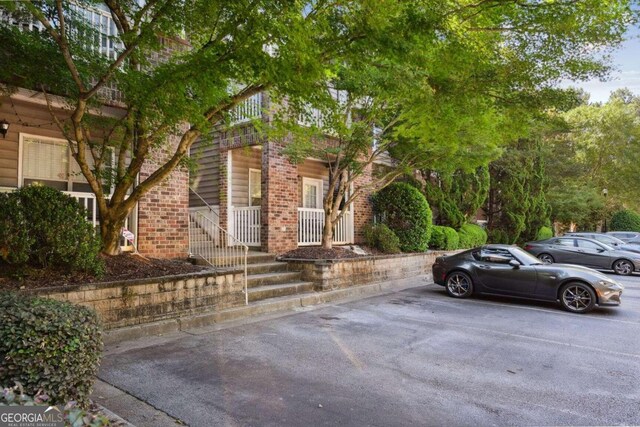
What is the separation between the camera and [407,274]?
12.2 m

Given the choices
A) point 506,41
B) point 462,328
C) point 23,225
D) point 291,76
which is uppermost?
point 506,41

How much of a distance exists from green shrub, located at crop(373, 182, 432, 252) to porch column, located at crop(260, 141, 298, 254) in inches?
153

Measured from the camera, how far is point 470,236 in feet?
52.8

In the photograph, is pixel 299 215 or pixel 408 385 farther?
pixel 299 215

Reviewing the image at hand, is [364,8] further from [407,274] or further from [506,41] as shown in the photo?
[407,274]

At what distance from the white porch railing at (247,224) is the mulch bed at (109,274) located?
157 inches

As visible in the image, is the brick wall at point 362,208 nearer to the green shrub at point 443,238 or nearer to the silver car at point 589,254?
the green shrub at point 443,238

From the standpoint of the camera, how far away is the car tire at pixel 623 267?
47.1ft

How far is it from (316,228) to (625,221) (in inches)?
1083

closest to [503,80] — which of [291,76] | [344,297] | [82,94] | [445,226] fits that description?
[291,76]

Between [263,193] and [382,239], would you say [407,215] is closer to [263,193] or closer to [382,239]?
[382,239]

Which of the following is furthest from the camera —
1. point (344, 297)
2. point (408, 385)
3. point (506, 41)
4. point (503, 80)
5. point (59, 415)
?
point (344, 297)

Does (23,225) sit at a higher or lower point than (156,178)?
lower

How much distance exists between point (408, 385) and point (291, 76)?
366 cm
